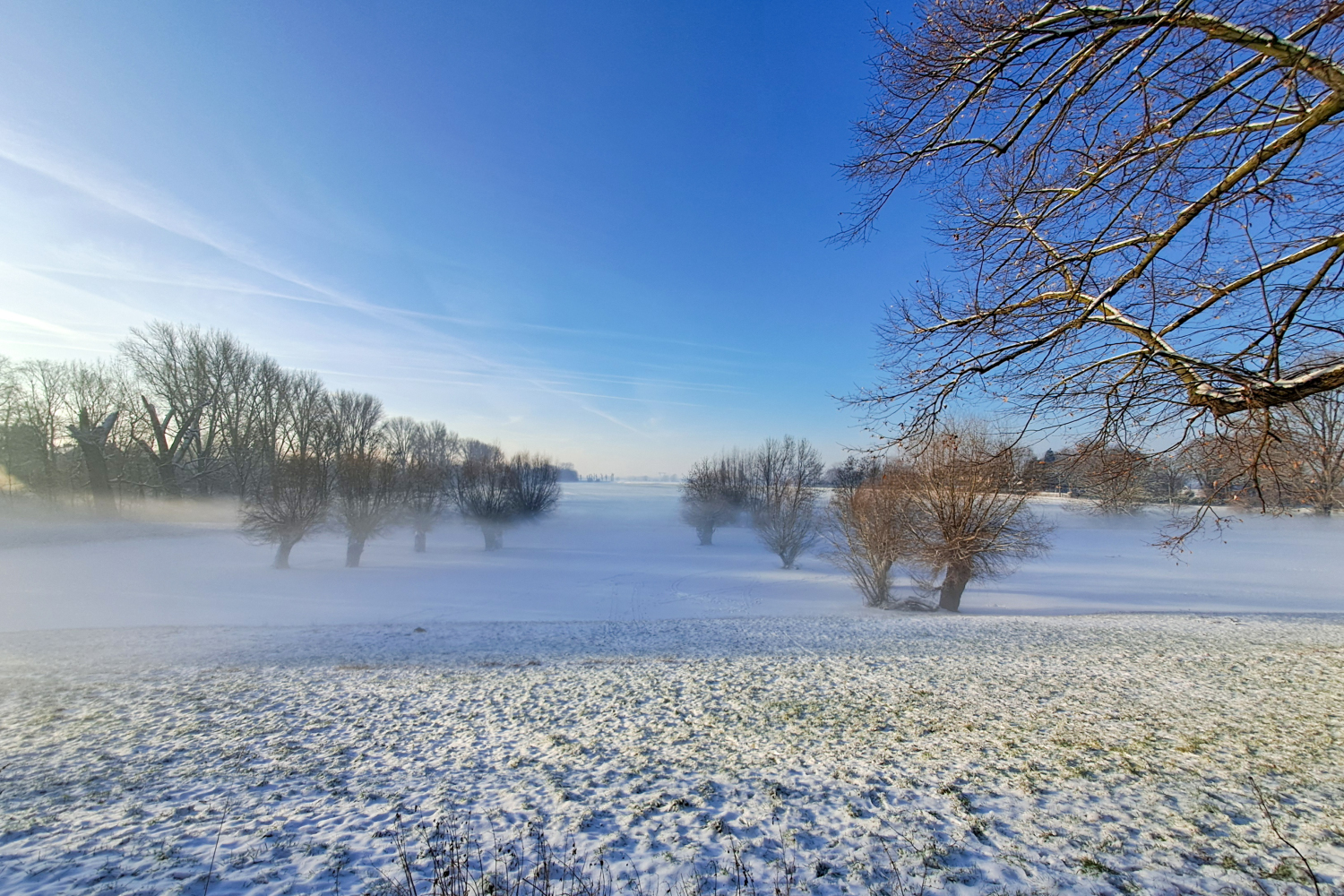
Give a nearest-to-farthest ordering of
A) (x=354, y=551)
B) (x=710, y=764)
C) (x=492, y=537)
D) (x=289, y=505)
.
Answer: (x=710, y=764), (x=289, y=505), (x=354, y=551), (x=492, y=537)

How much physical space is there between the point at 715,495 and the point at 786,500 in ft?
29.4

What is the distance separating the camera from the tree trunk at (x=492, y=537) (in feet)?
123

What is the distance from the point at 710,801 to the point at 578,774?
136 centimetres

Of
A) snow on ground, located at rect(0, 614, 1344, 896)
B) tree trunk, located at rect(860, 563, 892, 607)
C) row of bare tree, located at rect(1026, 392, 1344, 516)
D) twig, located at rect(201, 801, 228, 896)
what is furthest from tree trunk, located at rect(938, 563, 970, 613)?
twig, located at rect(201, 801, 228, 896)

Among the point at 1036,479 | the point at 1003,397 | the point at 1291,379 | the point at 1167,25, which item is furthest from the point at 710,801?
the point at 1167,25

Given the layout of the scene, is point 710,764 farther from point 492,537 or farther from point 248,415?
point 248,415

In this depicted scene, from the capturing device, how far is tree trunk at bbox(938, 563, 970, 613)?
17.6m

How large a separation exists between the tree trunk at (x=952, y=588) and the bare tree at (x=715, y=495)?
26.5 m

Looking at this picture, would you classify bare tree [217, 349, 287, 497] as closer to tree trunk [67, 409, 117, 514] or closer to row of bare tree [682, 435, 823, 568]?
tree trunk [67, 409, 117, 514]

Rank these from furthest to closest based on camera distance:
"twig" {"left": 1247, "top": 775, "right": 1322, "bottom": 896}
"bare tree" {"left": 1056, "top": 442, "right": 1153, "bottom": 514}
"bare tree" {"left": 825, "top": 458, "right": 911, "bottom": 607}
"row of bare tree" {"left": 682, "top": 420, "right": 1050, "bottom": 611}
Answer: "bare tree" {"left": 825, "top": 458, "right": 911, "bottom": 607} → "row of bare tree" {"left": 682, "top": 420, "right": 1050, "bottom": 611} → "bare tree" {"left": 1056, "top": 442, "right": 1153, "bottom": 514} → "twig" {"left": 1247, "top": 775, "right": 1322, "bottom": 896}

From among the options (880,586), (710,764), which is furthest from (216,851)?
(880,586)

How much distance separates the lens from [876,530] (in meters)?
19.0

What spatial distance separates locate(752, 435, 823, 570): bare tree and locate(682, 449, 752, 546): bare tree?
3.56ft

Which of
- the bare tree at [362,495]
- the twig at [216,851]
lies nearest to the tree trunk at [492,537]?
the bare tree at [362,495]
